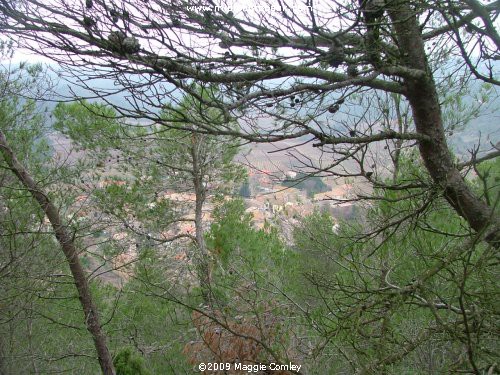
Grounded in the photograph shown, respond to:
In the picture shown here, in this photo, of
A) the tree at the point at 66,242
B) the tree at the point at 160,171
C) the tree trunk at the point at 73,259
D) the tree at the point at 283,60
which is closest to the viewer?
the tree at the point at 283,60

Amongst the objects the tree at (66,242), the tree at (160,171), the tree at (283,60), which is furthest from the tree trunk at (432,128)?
the tree at (160,171)

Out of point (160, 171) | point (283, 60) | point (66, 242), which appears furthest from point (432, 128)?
point (160, 171)

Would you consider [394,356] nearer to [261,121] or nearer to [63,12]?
[261,121]

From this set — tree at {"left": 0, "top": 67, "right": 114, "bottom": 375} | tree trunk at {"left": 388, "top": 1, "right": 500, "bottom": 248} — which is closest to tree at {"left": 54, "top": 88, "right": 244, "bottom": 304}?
tree at {"left": 0, "top": 67, "right": 114, "bottom": 375}

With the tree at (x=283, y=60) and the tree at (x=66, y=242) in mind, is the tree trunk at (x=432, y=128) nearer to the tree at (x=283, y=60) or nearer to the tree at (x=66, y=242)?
the tree at (x=283, y=60)

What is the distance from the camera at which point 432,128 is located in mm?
2918

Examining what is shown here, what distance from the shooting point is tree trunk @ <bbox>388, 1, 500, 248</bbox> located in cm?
279

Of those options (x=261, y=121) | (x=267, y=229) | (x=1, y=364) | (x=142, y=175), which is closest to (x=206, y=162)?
(x=142, y=175)

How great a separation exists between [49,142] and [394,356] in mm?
7677

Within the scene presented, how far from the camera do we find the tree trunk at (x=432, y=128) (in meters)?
2.79

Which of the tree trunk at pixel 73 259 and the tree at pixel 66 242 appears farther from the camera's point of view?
the tree trunk at pixel 73 259

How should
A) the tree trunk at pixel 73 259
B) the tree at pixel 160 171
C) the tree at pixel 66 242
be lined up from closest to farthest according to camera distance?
1. the tree at pixel 66 242
2. the tree trunk at pixel 73 259
3. the tree at pixel 160 171

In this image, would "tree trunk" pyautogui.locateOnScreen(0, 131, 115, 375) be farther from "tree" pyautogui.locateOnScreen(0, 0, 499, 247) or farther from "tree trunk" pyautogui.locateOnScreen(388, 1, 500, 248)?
"tree trunk" pyautogui.locateOnScreen(388, 1, 500, 248)

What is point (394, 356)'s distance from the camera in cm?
282
